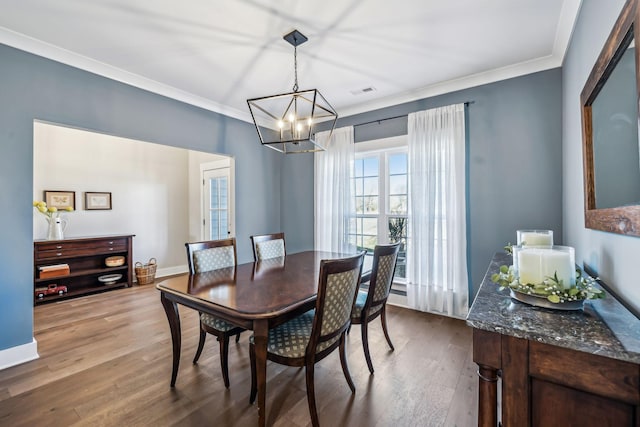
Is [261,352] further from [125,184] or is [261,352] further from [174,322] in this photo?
[125,184]

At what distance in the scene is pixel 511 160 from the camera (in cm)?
287

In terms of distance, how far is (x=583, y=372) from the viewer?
761 mm

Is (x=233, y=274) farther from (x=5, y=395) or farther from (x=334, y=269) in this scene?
(x=5, y=395)

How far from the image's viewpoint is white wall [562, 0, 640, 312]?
1.10 metres

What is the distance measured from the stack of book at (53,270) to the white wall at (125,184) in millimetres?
567

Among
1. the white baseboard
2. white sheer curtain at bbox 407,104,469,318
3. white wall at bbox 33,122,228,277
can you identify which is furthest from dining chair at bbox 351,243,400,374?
white wall at bbox 33,122,228,277

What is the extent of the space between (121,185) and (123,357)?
3.61 metres

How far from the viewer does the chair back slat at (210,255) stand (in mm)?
2355

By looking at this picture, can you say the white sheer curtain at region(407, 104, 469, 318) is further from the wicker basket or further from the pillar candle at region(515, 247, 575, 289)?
the wicker basket

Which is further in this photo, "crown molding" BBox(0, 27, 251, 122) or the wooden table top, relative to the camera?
"crown molding" BBox(0, 27, 251, 122)

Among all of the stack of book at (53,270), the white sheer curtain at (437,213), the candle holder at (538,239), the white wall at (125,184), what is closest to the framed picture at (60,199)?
the white wall at (125,184)

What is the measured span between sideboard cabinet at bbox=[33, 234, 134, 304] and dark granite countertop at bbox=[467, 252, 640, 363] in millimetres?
5141

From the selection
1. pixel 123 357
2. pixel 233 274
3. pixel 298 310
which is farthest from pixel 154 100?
pixel 298 310

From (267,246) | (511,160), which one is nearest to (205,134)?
(267,246)
